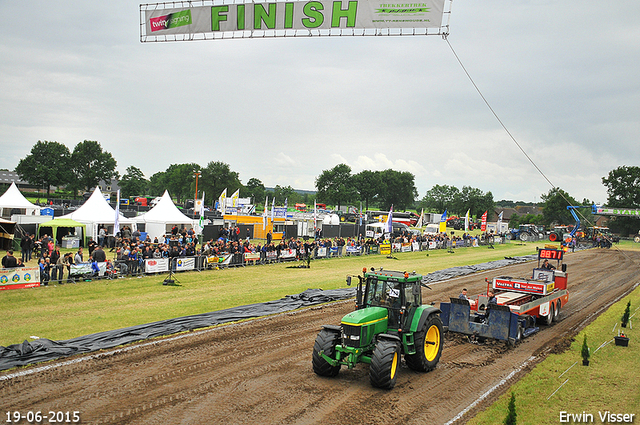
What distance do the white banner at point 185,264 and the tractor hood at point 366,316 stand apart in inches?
652

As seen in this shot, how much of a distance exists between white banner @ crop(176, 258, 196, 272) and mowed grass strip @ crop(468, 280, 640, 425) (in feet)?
61.0

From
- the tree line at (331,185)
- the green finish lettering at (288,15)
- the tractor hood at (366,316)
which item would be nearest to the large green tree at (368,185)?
the tree line at (331,185)

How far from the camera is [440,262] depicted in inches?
1362

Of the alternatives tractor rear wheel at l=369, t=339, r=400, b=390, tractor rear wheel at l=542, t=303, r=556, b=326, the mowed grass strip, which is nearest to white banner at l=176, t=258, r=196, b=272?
tractor rear wheel at l=369, t=339, r=400, b=390

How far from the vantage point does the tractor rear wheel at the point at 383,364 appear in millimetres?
8945

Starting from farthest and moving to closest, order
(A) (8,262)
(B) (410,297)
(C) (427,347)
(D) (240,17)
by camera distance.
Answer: (A) (8,262) < (D) (240,17) < (C) (427,347) < (B) (410,297)

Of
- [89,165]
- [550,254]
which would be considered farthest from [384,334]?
[89,165]

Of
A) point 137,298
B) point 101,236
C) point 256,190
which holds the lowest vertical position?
point 137,298

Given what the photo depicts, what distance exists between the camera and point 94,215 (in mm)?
31312

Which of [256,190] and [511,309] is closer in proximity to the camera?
[511,309]

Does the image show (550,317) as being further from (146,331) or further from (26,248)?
(26,248)

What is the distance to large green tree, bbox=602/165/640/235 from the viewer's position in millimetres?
80750

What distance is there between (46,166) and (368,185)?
86.2 metres

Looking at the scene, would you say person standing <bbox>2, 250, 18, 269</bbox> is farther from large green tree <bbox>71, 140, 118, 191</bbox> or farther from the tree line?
large green tree <bbox>71, 140, 118, 191</bbox>
